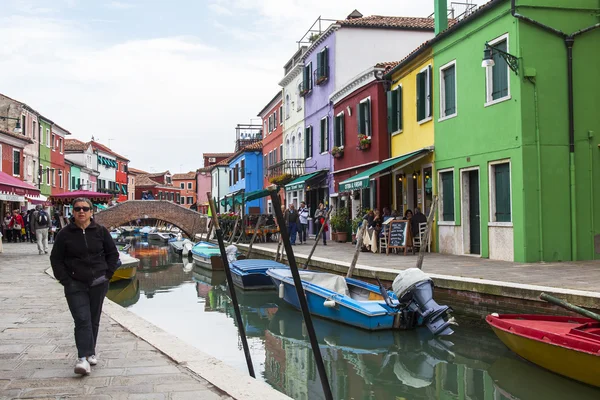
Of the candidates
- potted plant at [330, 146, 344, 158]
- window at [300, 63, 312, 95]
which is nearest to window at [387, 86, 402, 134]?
potted plant at [330, 146, 344, 158]

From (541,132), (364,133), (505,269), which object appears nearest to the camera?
(505,269)

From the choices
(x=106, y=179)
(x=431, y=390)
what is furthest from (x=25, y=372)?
(x=106, y=179)

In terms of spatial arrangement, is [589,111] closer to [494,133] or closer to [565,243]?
[494,133]

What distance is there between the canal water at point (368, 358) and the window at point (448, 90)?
6.29m

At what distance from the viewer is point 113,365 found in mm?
5309

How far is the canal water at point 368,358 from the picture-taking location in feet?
22.7

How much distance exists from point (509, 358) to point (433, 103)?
Answer: 9428mm

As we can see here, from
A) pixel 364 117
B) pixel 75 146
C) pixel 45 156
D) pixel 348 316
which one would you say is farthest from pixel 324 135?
pixel 75 146

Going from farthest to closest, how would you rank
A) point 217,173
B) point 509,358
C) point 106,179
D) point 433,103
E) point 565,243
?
point 106,179
point 217,173
point 433,103
point 565,243
point 509,358

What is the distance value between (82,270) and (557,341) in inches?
187

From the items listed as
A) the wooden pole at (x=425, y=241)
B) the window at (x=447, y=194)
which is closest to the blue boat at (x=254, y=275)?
the window at (x=447, y=194)

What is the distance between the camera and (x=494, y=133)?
13398 millimetres

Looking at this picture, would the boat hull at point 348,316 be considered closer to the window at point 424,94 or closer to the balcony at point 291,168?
the window at point 424,94

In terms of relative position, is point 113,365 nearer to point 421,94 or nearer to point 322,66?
point 421,94
